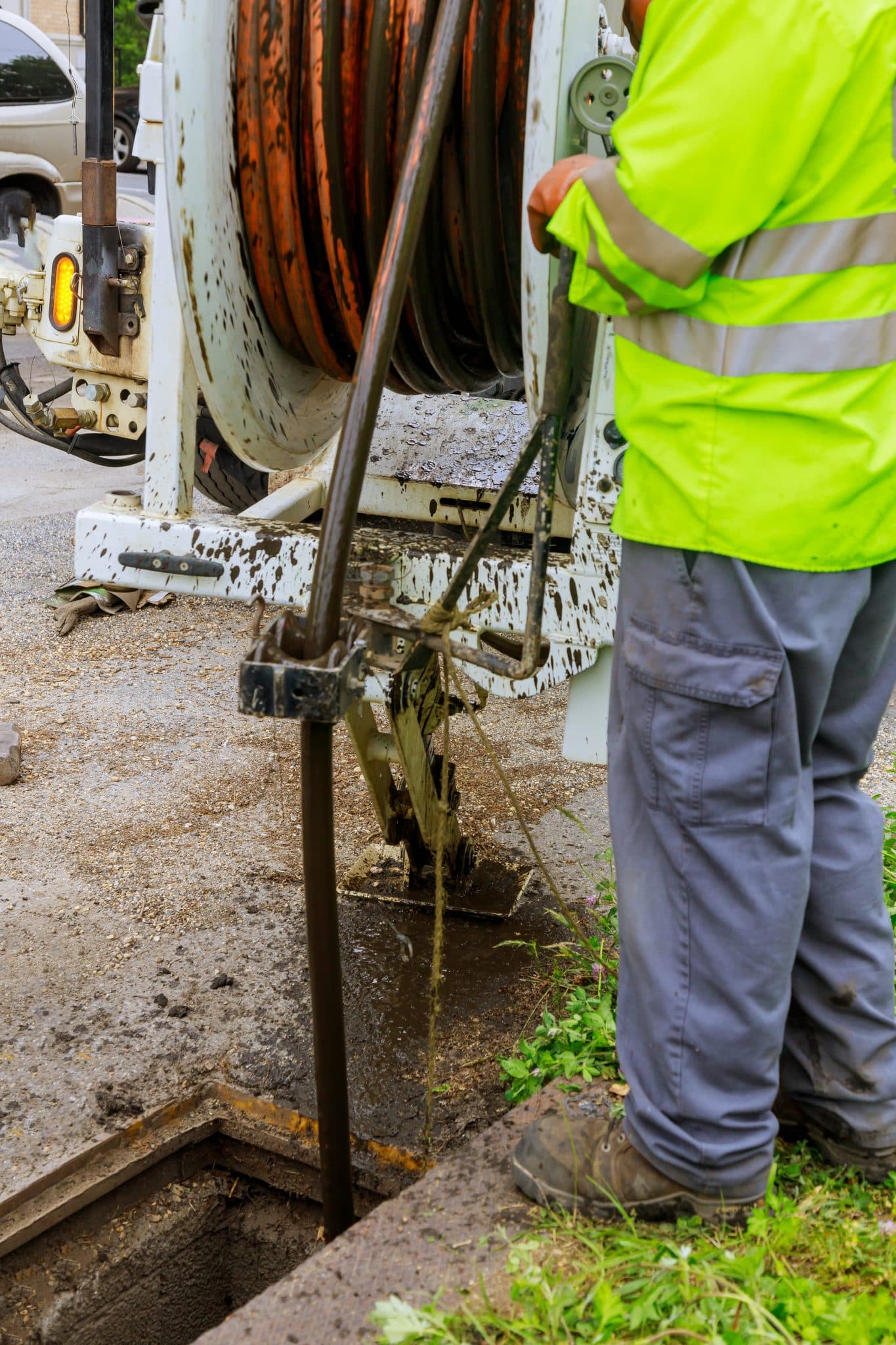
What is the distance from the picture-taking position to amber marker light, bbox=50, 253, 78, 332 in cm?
288

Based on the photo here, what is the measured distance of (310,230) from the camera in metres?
2.41

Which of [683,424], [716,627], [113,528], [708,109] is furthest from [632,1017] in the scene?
[113,528]

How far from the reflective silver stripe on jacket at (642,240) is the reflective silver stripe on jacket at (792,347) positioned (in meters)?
0.08

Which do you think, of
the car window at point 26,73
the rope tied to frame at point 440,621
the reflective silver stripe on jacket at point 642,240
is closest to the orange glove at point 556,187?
the reflective silver stripe on jacket at point 642,240

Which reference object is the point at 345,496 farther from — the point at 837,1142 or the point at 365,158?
the point at 837,1142

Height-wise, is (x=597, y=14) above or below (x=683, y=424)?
above

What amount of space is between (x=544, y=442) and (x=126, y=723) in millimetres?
2590

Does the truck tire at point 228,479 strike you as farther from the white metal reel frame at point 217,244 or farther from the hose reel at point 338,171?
the hose reel at point 338,171

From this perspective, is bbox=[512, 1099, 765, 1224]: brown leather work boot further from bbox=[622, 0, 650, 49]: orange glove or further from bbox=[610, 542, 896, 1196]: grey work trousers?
bbox=[622, 0, 650, 49]: orange glove

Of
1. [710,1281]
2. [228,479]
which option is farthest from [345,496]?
[228,479]

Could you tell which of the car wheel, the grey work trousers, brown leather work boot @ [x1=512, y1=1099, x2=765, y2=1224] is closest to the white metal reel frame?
the grey work trousers

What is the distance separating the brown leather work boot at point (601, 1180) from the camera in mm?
1842

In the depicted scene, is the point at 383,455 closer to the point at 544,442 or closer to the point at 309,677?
the point at 544,442

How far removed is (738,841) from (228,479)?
2.98 m
